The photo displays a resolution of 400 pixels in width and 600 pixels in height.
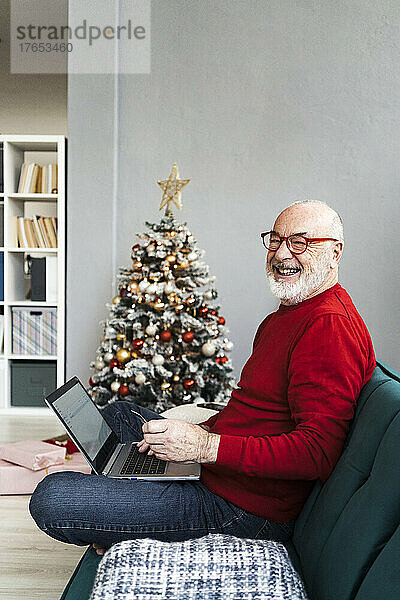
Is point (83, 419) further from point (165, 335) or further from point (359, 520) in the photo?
point (165, 335)

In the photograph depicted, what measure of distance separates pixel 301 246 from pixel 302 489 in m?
0.61

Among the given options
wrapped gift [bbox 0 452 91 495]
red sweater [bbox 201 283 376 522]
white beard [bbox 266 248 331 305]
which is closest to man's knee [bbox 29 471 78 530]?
red sweater [bbox 201 283 376 522]

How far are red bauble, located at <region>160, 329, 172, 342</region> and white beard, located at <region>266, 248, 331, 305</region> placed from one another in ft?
5.82

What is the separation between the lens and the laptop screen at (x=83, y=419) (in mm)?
1728

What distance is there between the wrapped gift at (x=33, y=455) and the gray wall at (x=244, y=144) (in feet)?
3.75

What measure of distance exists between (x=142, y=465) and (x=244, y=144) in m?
2.86

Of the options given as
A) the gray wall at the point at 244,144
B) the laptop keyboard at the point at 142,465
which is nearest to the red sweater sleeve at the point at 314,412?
the laptop keyboard at the point at 142,465

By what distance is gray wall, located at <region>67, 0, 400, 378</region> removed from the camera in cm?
416

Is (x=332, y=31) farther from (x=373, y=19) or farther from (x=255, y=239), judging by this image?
(x=255, y=239)

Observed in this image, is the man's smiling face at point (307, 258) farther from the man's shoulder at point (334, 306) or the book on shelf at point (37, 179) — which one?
the book on shelf at point (37, 179)

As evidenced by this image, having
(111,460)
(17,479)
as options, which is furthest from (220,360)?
(111,460)

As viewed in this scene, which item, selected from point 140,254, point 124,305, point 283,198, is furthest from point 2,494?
point 283,198

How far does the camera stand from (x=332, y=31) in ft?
13.7

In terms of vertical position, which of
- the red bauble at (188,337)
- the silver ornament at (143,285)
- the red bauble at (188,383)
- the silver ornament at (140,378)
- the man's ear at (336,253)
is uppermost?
the man's ear at (336,253)
